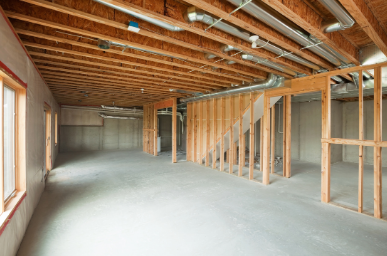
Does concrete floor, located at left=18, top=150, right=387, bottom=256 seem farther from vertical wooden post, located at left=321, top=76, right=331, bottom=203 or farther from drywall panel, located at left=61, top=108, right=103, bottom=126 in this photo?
drywall panel, located at left=61, top=108, right=103, bottom=126

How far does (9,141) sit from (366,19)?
12.5ft

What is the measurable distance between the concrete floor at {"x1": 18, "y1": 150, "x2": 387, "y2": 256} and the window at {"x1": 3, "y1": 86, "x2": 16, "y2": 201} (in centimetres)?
63

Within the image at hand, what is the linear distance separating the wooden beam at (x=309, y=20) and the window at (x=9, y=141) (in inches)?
109

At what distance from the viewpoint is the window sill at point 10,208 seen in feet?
5.37

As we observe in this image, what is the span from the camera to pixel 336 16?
5.77 ft

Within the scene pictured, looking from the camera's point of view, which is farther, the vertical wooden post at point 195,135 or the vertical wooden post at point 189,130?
the vertical wooden post at point 189,130

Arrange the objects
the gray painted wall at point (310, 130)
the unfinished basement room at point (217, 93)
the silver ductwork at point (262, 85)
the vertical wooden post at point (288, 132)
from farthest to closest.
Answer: the gray painted wall at point (310, 130) < the vertical wooden post at point (288, 132) < the silver ductwork at point (262, 85) < the unfinished basement room at point (217, 93)

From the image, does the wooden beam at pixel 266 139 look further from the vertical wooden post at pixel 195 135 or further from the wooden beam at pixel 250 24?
the vertical wooden post at pixel 195 135

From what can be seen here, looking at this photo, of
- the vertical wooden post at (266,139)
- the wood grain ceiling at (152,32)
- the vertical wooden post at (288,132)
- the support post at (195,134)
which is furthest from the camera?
the support post at (195,134)

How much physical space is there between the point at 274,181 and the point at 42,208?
449 cm

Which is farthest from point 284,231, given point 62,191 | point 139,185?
point 62,191

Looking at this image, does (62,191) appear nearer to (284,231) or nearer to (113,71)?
(113,71)

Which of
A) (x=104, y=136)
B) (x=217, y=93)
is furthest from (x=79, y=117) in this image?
(x=217, y=93)

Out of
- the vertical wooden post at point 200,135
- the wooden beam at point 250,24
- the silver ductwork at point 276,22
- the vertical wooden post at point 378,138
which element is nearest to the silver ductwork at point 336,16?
the silver ductwork at point 276,22
